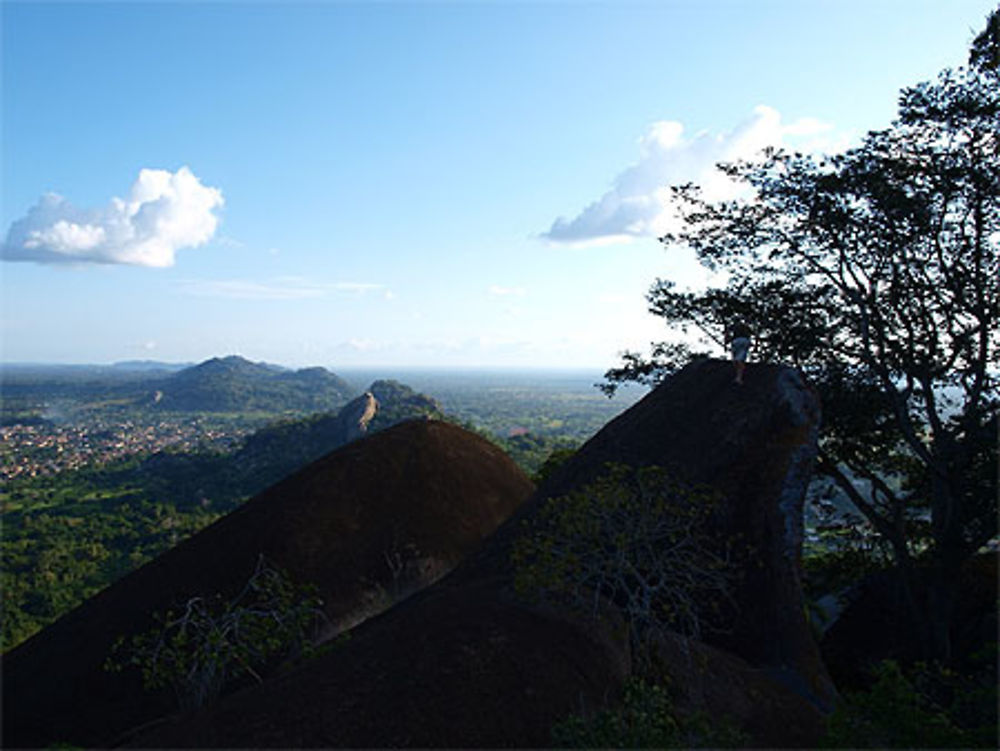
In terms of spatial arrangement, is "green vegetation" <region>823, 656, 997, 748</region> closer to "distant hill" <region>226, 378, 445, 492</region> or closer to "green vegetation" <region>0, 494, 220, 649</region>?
"green vegetation" <region>0, 494, 220, 649</region>

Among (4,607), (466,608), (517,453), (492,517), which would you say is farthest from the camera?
(517,453)

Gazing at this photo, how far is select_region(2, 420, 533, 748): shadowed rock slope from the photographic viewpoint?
17.0 meters

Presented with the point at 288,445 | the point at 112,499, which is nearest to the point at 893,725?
the point at 112,499

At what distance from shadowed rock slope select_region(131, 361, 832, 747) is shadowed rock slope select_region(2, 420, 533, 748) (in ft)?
23.2

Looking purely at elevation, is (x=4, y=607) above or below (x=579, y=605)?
below

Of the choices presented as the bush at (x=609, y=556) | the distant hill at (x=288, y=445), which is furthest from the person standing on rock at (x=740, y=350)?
the distant hill at (x=288, y=445)

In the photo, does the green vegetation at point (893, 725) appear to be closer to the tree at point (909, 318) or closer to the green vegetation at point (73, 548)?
the tree at point (909, 318)

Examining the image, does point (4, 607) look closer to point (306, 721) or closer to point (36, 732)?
point (36, 732)

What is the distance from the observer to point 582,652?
10.5 metres

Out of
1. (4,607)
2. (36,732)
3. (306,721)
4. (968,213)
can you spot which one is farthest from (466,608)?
(4,607)

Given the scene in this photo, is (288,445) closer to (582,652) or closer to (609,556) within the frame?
(609,556)

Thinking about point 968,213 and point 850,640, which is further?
point 850,640

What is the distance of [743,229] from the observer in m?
19.6

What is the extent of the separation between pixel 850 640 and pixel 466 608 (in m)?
17.0
